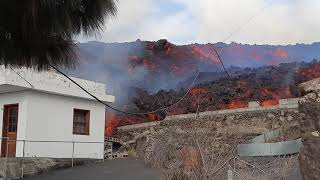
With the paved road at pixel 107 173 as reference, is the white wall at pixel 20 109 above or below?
above

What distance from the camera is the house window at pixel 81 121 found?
2053cm

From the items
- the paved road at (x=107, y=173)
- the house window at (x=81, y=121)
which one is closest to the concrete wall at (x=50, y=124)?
the house window at (x=81, y=121)

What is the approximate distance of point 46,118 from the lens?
18938 millimetres

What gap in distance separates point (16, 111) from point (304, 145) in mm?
15178

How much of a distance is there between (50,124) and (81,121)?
205cm

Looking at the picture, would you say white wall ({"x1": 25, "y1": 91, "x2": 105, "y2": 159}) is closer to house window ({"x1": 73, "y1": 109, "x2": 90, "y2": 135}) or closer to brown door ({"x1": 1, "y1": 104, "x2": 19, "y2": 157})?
house window ({"x1": 73, "y1": 109, "x2": 90, "y2": 135})

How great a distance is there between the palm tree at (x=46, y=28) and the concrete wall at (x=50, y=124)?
11.9m

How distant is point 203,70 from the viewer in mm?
53094

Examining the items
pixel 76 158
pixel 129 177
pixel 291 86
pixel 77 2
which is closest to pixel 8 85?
pixel 76 158

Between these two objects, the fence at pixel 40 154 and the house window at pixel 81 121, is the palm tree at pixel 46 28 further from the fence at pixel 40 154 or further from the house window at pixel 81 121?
the house window at pixel 81 121

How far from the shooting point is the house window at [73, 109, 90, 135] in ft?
67.4

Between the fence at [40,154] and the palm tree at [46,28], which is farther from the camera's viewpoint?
the fence at [40,154]

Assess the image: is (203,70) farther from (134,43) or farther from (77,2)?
(77,2)

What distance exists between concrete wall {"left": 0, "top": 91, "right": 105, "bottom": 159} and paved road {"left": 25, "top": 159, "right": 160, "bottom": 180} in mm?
1362
